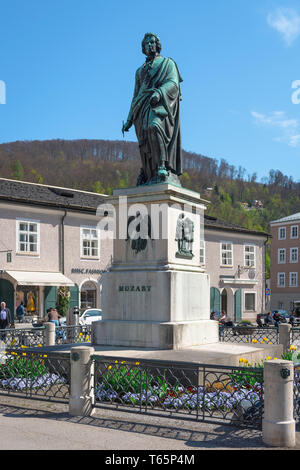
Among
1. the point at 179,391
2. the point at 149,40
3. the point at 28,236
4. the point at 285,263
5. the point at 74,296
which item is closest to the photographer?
the point at 179,391

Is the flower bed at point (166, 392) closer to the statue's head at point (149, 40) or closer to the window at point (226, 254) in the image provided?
the statue's head at point (149, 40)

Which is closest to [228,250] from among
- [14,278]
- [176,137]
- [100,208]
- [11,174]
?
[100,208]

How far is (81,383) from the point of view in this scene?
8008 millimetres

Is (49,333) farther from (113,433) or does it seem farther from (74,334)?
(113,433)

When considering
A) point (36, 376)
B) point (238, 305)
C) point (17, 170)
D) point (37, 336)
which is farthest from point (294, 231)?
point (36, 376)

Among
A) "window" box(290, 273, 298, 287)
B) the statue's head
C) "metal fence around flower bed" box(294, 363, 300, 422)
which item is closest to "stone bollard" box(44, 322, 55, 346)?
the statue's head

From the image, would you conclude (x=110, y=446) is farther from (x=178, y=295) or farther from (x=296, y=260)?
(x=296, y=260)

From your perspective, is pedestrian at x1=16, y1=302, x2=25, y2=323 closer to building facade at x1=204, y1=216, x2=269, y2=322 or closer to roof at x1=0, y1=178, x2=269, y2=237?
roof at x1=0, y1=178, x2=269, y2=237

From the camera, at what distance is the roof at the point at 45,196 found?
32.5 m

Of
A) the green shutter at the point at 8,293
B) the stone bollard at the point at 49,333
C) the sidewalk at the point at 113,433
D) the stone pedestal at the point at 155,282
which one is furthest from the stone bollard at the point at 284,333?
the green shutter at the point at 8,293

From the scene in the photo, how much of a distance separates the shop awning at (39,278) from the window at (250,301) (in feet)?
59.3

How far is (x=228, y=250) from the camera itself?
44906 millimetres

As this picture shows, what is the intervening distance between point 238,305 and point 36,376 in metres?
37.0
